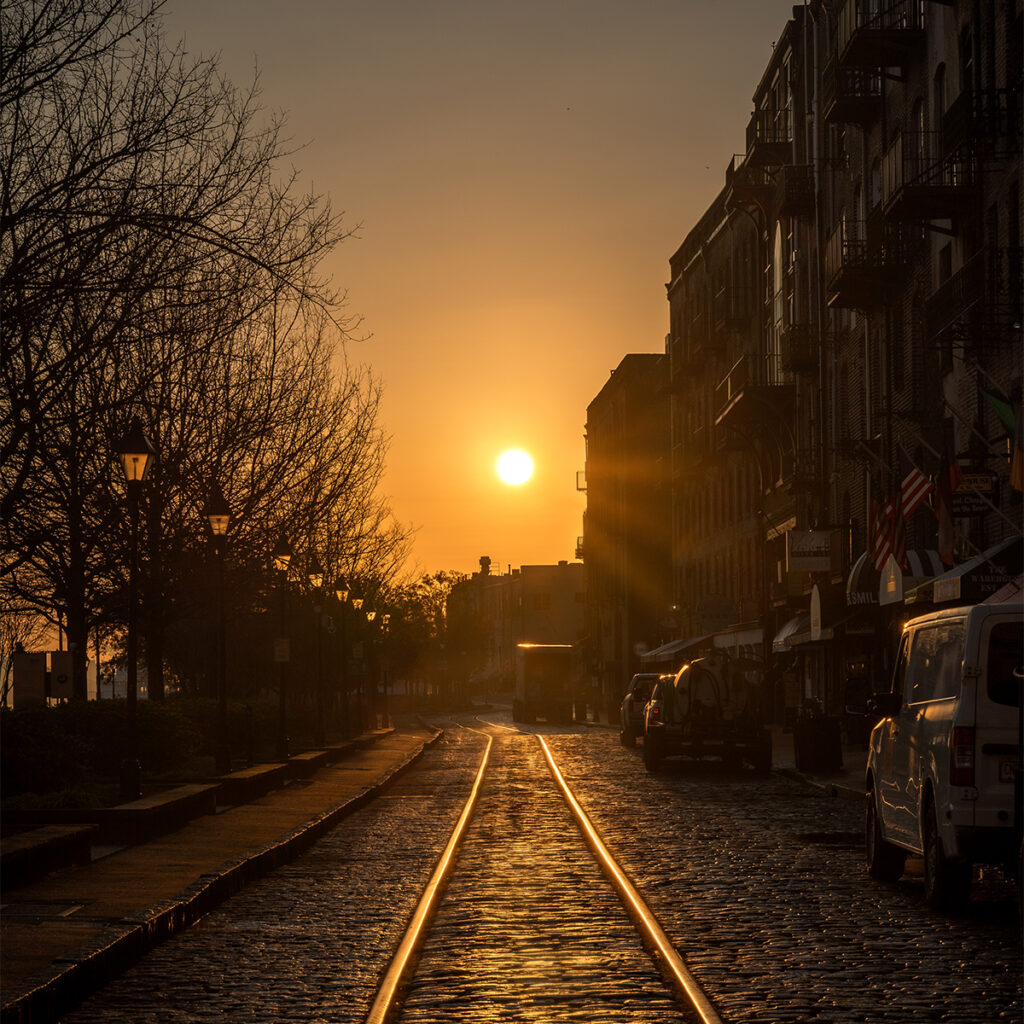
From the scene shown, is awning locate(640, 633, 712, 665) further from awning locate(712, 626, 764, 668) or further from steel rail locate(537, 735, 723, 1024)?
steel rail locate(537, 735, 723, 1024)

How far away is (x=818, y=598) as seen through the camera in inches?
1596

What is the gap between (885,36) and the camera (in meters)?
36.0

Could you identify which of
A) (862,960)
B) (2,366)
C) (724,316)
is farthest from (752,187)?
(862,960)

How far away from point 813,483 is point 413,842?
105 ft

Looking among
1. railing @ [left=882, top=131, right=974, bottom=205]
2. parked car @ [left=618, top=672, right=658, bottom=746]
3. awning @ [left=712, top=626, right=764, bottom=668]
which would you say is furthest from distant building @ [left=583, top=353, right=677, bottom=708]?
railing @ [left=882, top=131, right=974, bottom=205]

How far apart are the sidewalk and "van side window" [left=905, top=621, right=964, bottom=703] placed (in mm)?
5593

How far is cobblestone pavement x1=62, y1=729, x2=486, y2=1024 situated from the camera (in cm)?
927

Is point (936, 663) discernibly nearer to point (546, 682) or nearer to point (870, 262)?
point (870, 262)

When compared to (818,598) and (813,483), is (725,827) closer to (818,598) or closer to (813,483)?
(818,598)

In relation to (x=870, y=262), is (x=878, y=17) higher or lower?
higher

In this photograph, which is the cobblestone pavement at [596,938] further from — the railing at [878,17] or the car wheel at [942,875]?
the railing at [878,17]

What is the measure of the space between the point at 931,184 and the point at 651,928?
885 inches

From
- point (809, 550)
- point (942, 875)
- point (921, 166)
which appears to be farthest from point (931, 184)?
point (942, 875)

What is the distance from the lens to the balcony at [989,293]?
27.9 m
